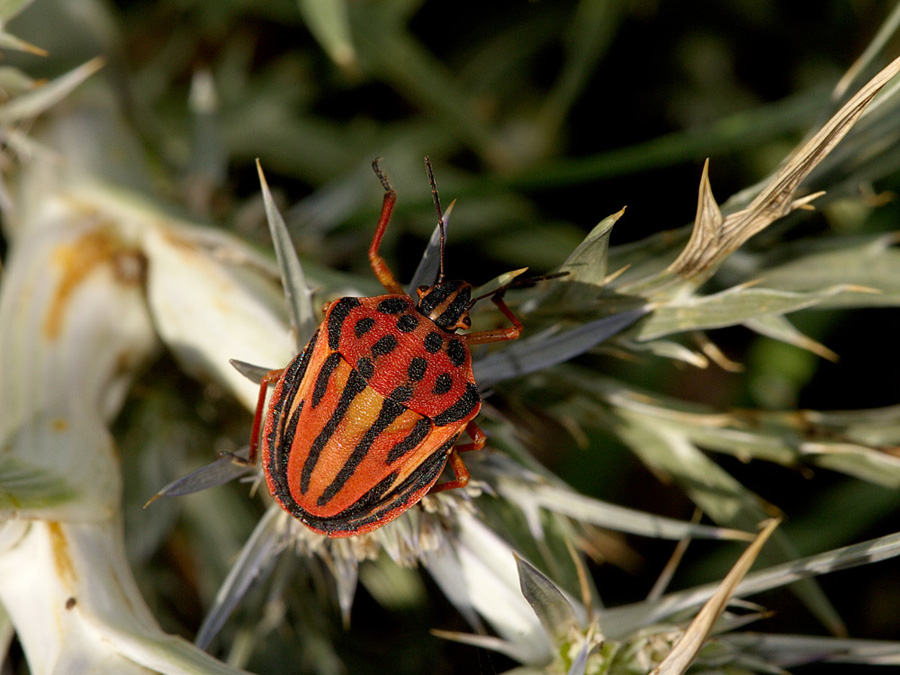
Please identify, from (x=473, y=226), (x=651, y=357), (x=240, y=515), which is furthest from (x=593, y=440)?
(x=240, y=515)

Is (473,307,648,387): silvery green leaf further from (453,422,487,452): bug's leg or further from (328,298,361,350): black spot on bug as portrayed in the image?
(328,298,361,350): black spot on bug

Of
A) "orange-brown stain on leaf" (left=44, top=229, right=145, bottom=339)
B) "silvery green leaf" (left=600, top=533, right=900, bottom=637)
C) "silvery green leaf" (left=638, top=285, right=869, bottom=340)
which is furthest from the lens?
"orange-brown stain on leaf" (left=44, top=229, right=145, bottom=339)

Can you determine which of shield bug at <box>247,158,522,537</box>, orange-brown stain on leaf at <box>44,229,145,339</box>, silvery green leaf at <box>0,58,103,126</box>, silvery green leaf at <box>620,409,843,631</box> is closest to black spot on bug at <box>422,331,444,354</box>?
shield bug at <box>247,158,522,537</box>

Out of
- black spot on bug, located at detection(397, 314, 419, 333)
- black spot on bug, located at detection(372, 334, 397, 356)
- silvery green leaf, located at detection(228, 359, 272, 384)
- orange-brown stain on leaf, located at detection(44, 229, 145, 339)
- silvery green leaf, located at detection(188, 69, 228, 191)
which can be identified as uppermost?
silvery green leaf, located at detection(188, 69, 228, 191)

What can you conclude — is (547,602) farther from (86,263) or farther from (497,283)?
(86,263)

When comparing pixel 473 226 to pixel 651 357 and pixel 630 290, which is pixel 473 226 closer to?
pixel 651 357

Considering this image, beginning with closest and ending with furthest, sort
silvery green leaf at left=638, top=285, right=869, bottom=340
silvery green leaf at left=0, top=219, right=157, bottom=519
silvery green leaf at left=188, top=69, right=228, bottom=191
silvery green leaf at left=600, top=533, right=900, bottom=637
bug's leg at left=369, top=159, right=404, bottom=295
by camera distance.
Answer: silvery green leaf at left=600, top=533, right=900, bottom=637
silvery green leaf at left=638, top=285, right=869, bottom=340
silvery green leaf at left=0, top=219, right=157, bottom=519
bug's leg at left=369, top=159, right=404, bottom=295
silvery green leaf at left=188, top=69, right=228, bottom=191
